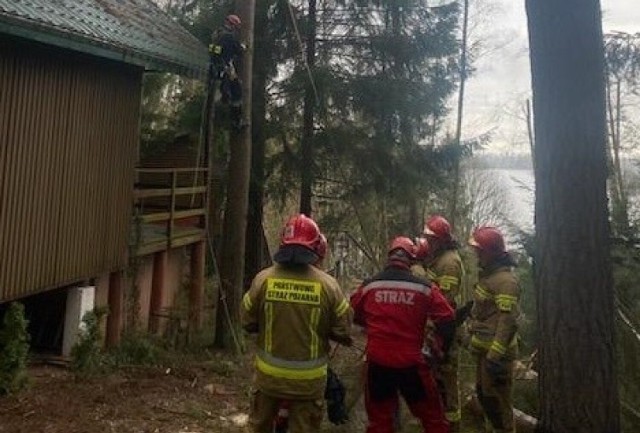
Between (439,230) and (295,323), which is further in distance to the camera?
(439,230)

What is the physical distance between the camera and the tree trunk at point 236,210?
10.6 meters

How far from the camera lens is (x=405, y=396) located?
5.20 metres

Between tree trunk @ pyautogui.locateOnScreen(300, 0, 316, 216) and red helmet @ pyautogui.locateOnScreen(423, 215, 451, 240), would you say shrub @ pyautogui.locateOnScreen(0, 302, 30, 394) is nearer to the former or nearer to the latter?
red helmet @ pyautogui.locateOnScreen(423, 215, 451, 240)

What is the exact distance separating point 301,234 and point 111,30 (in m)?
5.35

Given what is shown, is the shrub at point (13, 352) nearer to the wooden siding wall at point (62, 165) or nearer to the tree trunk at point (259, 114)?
the wooden siding wall at point (62, 165)

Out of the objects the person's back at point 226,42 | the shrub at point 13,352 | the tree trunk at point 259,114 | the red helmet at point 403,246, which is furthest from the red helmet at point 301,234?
the tree trunk at point 259,114

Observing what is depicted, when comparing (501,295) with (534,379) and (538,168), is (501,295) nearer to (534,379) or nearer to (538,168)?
(538,168)

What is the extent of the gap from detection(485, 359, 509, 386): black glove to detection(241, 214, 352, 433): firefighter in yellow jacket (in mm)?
2004

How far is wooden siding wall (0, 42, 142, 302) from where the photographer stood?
7207 millimetres

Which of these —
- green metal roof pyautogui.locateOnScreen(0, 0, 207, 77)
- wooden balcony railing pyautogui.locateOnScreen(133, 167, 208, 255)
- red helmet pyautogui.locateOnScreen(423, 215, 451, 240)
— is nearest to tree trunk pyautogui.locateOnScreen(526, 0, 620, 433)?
red helmet pyautogui.locateOnScreen(423, 215, 451, 240)

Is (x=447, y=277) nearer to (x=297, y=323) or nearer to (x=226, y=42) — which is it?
(x=297, y=323)

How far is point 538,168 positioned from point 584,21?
1.03 metres

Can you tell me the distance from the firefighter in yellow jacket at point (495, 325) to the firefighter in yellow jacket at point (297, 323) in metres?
1.90

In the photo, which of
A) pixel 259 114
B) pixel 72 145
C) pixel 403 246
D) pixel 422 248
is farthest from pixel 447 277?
pixel 259 114
